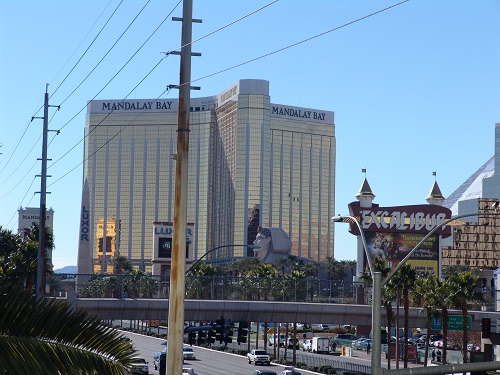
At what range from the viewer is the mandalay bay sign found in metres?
139

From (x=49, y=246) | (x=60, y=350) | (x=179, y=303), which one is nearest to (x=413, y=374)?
(x=179, y=303)

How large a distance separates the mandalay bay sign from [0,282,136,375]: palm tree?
127m

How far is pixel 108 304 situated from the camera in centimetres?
7431

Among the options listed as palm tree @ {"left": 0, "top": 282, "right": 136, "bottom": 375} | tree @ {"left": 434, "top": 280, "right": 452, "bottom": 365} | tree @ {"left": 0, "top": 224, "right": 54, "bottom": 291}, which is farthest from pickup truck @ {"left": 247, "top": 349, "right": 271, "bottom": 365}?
palm tree @ {"left": 0, "top": 282, "right": 136, "bottom": 375}

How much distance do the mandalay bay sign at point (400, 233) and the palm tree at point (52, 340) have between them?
127 meters

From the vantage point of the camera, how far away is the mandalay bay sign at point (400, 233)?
13875 centimetres

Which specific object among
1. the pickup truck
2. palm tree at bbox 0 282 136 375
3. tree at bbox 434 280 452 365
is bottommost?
the pickup truck

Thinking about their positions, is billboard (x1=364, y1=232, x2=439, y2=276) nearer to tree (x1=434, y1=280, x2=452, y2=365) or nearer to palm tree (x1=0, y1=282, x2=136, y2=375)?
tree (x1=434, y1=280, x2=452, y2=365)

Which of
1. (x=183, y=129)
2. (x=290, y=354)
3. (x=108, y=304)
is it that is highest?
(x=183, y=129)

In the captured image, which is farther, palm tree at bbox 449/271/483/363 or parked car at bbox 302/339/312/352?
parked car at bbox 302/339/312/352

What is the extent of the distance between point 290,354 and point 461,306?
39.3m

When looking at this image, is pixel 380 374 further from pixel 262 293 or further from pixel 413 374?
pixel 262 293

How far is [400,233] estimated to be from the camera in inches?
5512

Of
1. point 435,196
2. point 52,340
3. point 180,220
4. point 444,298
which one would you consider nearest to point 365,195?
point 435,196
